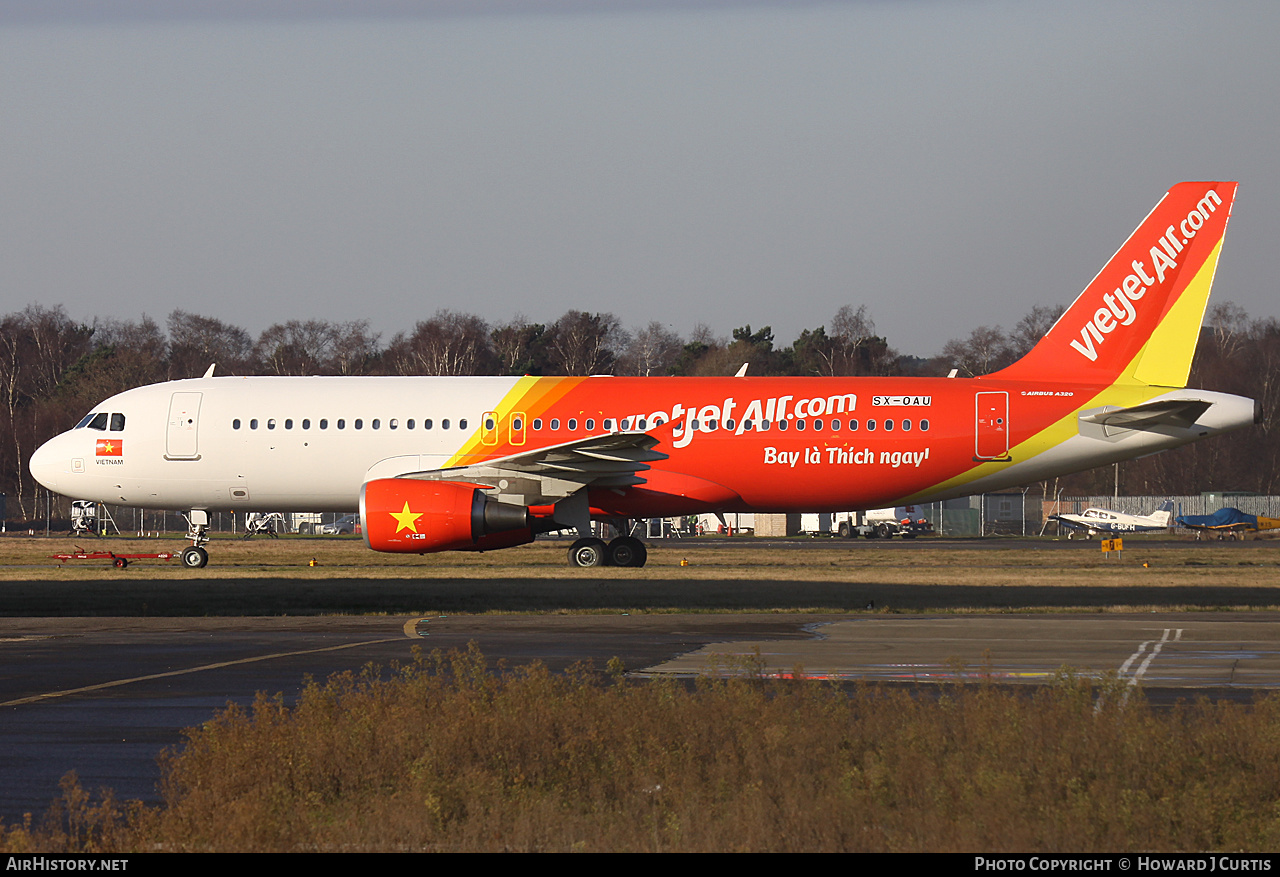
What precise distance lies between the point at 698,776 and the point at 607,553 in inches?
918

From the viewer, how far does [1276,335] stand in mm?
103438

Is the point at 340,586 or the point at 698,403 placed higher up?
the point at 698,403

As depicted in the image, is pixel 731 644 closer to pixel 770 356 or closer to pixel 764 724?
pixel 764 724

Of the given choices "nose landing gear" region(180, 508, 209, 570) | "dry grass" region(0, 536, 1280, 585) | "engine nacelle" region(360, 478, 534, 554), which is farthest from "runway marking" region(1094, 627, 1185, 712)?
"nose landing gear" region(180, 508, 209, 570)

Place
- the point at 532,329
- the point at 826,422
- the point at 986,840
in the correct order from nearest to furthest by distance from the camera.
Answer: the point at 986,840
the point at 826,422
the point at 532,329

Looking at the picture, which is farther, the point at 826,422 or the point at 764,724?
the point at 826,422

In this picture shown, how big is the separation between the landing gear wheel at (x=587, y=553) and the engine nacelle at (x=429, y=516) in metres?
3.01

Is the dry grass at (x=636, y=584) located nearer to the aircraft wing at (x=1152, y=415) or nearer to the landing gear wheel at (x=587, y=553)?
the landing gear wheel at (x=587, y=553)

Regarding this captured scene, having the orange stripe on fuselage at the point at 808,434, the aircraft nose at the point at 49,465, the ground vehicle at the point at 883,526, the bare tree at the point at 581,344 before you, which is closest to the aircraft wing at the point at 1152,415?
the orange stripe on fuselage at the point at 808,434

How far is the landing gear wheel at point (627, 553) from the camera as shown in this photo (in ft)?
101

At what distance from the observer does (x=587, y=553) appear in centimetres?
3039

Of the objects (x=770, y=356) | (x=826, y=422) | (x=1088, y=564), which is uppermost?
(x=770, y=356)

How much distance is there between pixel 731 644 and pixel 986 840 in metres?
9.64

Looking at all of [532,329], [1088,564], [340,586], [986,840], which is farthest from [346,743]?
[532,329]
